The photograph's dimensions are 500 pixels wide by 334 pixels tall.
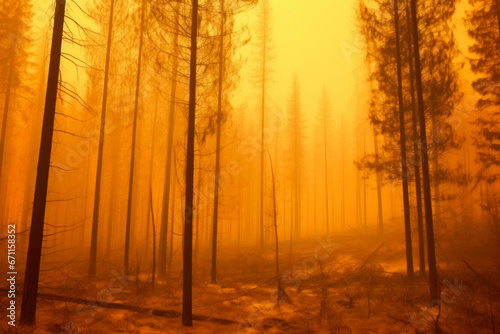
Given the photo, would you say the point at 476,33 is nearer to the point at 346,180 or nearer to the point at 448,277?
the point at 448,277

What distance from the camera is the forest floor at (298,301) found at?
6418mm

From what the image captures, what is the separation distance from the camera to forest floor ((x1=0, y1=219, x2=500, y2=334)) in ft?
21.1

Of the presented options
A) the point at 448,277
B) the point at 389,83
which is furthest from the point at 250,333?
the point at 389,83

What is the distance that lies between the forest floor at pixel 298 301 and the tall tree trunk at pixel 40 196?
56cm

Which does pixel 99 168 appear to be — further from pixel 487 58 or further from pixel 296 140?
pixel 296 140

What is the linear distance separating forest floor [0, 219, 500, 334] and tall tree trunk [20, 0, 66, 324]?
1.83 ft

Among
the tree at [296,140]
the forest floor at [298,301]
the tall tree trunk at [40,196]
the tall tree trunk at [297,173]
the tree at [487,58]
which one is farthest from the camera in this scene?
the tall tree trunk at [297,173]

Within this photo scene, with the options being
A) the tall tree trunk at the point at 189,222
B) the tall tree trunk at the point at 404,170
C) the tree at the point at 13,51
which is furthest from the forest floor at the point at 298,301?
the tree at the point at 13,51

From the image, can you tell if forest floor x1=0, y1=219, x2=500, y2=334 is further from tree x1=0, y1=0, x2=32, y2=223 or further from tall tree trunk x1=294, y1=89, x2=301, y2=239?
tall tree trunk x1=294, y1=89, x2=301, y2=239

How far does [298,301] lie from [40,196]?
7720mm

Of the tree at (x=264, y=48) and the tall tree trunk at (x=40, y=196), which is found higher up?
the tree at (x=264, y=48)

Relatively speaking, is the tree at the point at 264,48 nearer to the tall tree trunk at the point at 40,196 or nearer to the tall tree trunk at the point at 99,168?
the tall tree trunk at the point at 99,168

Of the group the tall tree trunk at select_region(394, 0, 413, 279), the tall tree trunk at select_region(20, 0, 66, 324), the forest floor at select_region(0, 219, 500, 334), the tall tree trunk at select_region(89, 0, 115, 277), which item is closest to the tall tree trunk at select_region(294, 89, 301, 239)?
the forest floor at select_region(0, 219, 500, 334)

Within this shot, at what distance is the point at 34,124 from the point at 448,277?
29346 mm
